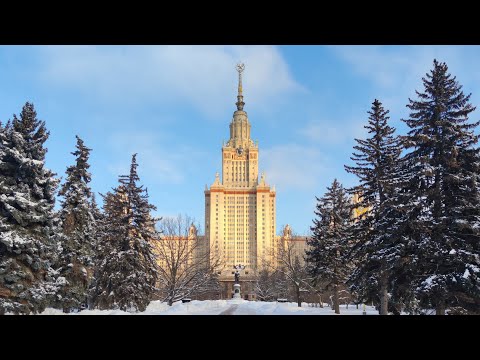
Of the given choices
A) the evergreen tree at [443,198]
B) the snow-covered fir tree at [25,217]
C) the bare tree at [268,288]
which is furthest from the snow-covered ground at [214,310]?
the bare tree at [268,288]

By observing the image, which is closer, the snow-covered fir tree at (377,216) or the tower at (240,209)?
the snow-covered fir tree at (377,216)

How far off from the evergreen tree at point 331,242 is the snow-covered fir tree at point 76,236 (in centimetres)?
1677

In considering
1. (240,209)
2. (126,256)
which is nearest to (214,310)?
(126,256)

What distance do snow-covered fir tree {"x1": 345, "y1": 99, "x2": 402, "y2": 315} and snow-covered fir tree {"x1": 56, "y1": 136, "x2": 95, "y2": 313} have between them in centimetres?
1717

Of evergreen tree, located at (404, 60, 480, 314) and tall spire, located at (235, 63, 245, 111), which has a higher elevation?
tall spire, located at (235, 63, 245, 111)

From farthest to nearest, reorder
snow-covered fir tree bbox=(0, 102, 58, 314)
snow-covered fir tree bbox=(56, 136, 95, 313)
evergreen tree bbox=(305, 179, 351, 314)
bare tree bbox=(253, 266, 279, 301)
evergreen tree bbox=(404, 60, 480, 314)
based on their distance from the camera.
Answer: bare tree bbox=(253, 266, 279, 301)
evergreen tree bbox=(305, 179, 351, 314)
snow-covered fir tree bbox=(56, 136, 95, 313)
snow-covered fir tree bbox=(0, 102, 58, 314)
evergreen tree bbox=(404, 60, 480, 314)

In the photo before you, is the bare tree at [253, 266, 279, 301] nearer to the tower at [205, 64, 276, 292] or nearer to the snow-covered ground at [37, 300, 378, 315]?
the snow-covered ground at [37, 300, 378, 315]

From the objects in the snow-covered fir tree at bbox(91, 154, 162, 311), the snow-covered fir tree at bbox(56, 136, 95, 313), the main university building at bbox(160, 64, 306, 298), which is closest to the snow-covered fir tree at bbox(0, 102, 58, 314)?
the snow-covered fir tree at bbox(56, 136, 95, 313)

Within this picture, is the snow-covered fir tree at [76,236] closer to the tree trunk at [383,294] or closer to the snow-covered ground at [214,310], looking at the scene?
the snow-covered ground at [214,310]

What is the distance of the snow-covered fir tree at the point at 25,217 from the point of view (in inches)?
854

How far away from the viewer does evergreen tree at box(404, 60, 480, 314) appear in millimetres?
17484
